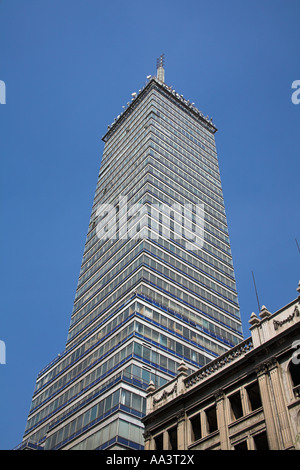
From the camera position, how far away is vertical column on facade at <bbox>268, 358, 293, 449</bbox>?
2655 cm

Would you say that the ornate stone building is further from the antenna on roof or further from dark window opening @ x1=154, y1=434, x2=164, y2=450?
the antenna on roof

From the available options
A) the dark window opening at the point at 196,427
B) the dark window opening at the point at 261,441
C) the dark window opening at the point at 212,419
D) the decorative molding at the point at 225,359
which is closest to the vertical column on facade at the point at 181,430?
the dark window opening at the point at 196,427

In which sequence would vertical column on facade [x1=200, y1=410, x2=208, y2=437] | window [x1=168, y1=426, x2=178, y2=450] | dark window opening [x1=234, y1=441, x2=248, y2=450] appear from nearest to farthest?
dark window opening [x1=234, y1=441, x2=248, y2=450] < vertical column on facade [x1=200, y1=410, x2=208, y2=437] < window [x1=168, y1=426, x2=178, y2=450]

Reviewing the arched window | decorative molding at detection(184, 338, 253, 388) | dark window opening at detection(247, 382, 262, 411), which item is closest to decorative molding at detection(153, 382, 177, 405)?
decorative molding at detection(184, 338, 253, 388)

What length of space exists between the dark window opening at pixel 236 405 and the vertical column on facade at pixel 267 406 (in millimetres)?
2243

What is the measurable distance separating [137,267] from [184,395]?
35.9 metres

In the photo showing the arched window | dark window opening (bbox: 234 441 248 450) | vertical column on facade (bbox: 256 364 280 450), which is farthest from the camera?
dark window opening (bbox: 234 441 248 450)

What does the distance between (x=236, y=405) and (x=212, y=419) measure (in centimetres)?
217

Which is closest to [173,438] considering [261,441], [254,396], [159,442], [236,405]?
[159,442]

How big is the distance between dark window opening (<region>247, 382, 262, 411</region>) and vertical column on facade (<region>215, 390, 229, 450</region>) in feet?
6.72

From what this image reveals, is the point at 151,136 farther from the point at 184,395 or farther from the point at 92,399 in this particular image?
the point at 184,395

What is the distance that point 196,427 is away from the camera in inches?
1308
